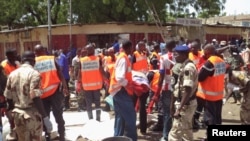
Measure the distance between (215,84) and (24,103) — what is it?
3395 mm

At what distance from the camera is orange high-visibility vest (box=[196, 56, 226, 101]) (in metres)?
6.94

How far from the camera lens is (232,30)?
28250mm

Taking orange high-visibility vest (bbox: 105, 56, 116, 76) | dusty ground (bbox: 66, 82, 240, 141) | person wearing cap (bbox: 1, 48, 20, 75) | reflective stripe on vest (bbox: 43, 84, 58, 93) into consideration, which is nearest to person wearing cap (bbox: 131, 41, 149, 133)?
dusty ground (bbox: 66, 82, 240, 141)

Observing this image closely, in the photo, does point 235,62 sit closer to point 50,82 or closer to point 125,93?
point 125,93

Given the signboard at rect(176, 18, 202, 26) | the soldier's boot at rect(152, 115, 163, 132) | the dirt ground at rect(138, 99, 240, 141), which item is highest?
the signboard at rect(176, 18, 202, 26)

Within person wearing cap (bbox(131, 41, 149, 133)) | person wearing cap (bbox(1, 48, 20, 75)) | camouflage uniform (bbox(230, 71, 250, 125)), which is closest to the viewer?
person wearing cap (bbox(1, 48, 20, 75))

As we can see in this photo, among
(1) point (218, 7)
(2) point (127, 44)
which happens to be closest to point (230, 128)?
(2) point (127, 44)

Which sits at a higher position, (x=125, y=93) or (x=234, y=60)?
(x=234, y=60)

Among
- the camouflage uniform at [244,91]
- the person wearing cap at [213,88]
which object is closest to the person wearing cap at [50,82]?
the person wearing cap at [213,88]

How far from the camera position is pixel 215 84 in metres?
7.00

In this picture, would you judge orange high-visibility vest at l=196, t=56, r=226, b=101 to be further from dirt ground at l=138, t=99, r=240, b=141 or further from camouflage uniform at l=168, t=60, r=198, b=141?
camouflage uniform at l=168, t=60, r=198, b=141

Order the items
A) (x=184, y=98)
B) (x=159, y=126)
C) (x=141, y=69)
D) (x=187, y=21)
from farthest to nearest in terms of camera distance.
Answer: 1. (x=187, y=21)
2. (x=141, y=69)
3. (x=159, y=126)
4. (x=184, y=98)

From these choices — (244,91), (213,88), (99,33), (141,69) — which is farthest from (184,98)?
(99,33)

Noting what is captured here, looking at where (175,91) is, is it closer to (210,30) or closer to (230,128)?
(230,128)
